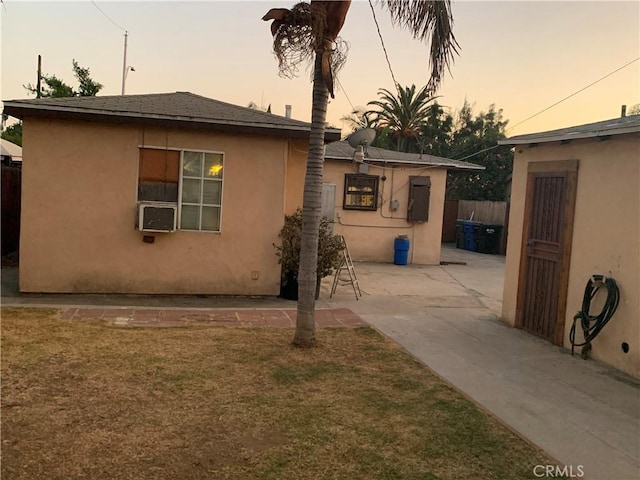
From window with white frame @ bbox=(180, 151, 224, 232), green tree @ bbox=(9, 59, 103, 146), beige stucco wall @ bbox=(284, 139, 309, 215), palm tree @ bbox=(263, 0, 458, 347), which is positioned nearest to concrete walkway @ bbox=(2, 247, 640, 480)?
window with white frame @ bbox=(180, 151, 224, 232)

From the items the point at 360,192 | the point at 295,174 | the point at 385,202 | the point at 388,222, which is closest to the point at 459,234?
the point at 388,222

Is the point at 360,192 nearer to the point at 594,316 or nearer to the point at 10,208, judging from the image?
the point at 10,208

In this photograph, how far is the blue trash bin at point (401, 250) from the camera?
14.5 metres

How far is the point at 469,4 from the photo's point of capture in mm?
7797

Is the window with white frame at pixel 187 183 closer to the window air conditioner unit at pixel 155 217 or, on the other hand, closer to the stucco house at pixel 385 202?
the window air conditioner unit at pixel 155 217

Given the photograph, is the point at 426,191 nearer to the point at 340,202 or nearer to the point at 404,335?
the point at 340,202

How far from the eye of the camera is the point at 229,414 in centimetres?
402

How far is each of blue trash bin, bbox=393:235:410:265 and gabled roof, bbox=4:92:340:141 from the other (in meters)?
6.24

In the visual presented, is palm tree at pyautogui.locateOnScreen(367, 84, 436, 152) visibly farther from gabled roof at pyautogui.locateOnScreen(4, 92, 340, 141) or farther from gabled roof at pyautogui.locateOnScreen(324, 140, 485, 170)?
gabled roof at pyautogui.locateOnScreen(4, 92, 340, 141)

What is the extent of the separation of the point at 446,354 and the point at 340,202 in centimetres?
884

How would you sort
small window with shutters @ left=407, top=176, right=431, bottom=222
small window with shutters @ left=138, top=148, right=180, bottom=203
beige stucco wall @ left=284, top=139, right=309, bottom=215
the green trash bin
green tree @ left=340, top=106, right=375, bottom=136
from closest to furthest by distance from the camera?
1. small window with shutters @ left=138, top=148, right=180, bottom=203
2. beige stucco wall @ left=284, top=139, right=309, bottom=215
3. small window with shutters @ left=407, top=176, right=431, bottom=222
4. the green trash bin
5. green tree @ left=340, top=106, right=375, bottom=136

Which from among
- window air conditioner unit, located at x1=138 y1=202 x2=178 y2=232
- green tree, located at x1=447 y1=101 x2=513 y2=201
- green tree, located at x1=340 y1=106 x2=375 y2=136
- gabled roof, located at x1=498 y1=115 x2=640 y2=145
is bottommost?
window air conditioner unit, located at x1=138 y1=202 x2=178 y2=232

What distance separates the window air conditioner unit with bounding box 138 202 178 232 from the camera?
816 cm

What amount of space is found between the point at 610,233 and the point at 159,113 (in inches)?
254
